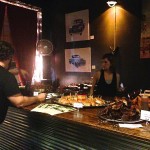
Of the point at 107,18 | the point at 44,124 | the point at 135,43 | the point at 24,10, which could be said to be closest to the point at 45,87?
the point at 44,124

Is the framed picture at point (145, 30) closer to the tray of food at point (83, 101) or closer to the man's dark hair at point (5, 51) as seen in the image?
the tray of food at point (83, 101)

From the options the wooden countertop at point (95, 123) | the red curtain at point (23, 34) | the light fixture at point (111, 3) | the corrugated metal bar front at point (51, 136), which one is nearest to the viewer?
the wooden countertop at point (95, 123)

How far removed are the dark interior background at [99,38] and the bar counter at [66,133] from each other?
10.0ft

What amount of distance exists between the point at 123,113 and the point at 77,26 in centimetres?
479

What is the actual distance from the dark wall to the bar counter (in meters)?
3.08

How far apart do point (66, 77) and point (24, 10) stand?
84.5 inches

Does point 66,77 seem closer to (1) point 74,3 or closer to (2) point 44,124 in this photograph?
(1) point 74,3

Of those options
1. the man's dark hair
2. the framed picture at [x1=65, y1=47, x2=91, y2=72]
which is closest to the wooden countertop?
the man's dark hair

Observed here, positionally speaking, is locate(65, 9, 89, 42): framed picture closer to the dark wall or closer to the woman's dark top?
the dark wall

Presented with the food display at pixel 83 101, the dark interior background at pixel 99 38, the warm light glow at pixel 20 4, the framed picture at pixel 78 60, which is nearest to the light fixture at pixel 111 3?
the dark interior background at pixel 99 38

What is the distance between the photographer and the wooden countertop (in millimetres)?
1628

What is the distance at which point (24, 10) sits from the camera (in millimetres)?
6707

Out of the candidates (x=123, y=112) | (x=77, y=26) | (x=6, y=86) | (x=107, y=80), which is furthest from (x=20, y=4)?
(x=123, y=112)

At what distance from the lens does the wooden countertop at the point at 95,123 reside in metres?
1.63
